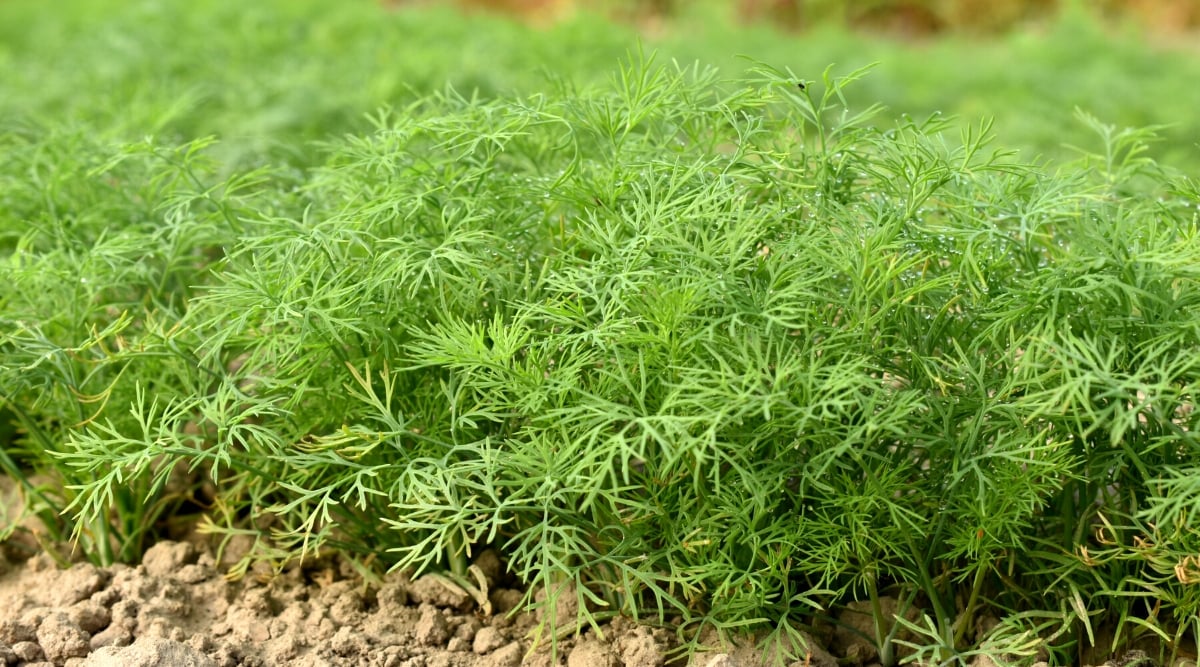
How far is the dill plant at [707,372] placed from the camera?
1944 millimetres

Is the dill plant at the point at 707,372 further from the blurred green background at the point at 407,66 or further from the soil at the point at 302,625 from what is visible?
the blurred green background at the point at 407,66

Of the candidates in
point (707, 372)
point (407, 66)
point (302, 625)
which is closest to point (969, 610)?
point (707, 372)

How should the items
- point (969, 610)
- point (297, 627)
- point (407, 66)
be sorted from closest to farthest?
1. point (969, 610)
2. point (297, 627)
3. point (407, 66)

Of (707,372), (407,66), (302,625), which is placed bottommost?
(302,625)

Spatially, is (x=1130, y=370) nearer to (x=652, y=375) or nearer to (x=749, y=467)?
(x=749, y=467)

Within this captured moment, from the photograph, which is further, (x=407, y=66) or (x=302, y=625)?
(x=407, y=66)

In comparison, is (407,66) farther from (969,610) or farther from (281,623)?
(969,610)

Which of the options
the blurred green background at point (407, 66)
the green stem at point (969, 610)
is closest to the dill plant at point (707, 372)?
the green stem at point (969, 610)

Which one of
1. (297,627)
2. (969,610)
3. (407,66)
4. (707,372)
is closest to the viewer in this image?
(707,372)

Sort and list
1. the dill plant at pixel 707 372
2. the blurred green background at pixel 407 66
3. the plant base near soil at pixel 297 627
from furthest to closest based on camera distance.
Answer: the blurred green background at pixel 407 66 < the plant base near soil at pixel 297 627 < the dill plant at pixel 707 372

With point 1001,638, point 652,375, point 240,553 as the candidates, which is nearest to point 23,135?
point 240,553

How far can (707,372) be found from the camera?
1943mm

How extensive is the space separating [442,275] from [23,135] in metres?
2.02

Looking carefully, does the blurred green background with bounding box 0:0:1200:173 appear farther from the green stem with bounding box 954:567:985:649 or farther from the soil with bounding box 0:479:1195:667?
the green stem with bounding box 954:567:985:649
